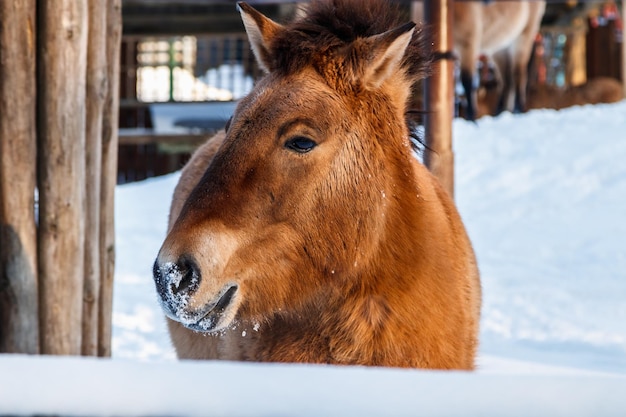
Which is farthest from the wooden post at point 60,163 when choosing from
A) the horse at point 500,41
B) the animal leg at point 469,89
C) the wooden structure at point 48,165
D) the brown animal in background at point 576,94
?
the brown animal in background at point 576,94

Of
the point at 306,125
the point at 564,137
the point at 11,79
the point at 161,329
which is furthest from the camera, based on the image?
the point at 564,137

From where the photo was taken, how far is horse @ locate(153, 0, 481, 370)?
9.19 feet

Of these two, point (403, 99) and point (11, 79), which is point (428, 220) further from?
point (11, 79)

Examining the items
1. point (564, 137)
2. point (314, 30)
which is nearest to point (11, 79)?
point (314, 30)

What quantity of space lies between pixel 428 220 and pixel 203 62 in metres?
15.2

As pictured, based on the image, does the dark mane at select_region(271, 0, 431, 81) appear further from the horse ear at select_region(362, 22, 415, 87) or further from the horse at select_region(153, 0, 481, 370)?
the horse ear at select_region(362, 22, 415, 87)

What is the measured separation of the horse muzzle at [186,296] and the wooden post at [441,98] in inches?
121

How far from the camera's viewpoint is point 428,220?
3.23 meters

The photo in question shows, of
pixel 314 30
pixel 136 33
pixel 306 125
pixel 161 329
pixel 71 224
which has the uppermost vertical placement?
pixel 136 33

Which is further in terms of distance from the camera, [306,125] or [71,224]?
[71,224]

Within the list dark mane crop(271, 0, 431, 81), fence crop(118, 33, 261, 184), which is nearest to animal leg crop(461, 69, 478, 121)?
fence crop(118, 33, 261, 184)

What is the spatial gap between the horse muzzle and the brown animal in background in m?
13.1

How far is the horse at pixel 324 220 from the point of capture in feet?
9.19

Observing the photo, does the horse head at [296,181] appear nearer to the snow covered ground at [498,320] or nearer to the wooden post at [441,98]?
the snow covered ground at [498,320]
